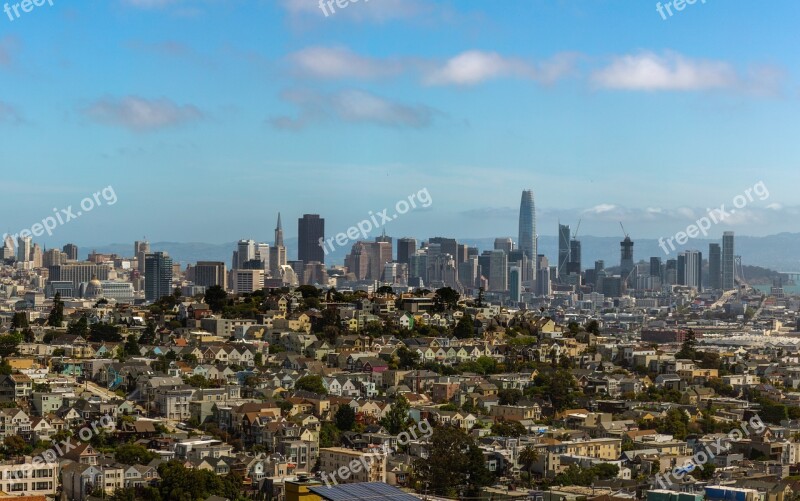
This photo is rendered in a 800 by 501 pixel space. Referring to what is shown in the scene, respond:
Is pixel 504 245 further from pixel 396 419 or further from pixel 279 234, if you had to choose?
pixel 396 419

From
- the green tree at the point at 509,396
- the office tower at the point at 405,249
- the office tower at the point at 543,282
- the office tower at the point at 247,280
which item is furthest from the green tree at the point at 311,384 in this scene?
the office tower at the point at 543,282

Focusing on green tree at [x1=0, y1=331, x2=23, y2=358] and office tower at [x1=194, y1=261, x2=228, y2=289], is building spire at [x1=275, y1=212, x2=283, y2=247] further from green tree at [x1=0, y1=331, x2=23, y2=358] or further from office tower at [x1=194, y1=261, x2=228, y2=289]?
green tree at [x1=0, y1=331, x2=23, y2=358]

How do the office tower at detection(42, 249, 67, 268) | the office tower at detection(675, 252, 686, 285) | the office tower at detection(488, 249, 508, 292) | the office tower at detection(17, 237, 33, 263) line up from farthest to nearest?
the office tower at detection(675, 252, 686, 285), the office tower at detection(488, 249, 508, 292), the office tower at detection(17, 237, 33, 263), the office tower at detection(42, 249, 67, 268)

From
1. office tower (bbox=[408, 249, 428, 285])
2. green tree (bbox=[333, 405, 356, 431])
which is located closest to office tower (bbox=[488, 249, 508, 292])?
office tower (bbox=[408, 249, 428, 285])

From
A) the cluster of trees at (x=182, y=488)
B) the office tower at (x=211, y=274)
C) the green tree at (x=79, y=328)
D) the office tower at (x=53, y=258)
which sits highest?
the office tower at (x=53, y=258)

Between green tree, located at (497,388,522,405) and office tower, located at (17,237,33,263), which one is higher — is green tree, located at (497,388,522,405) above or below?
below

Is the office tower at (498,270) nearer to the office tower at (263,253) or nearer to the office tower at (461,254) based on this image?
the office tower at (461,254)

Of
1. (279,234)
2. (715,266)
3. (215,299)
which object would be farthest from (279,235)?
(215,299)

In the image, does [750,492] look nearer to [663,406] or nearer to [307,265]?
[663,406]
